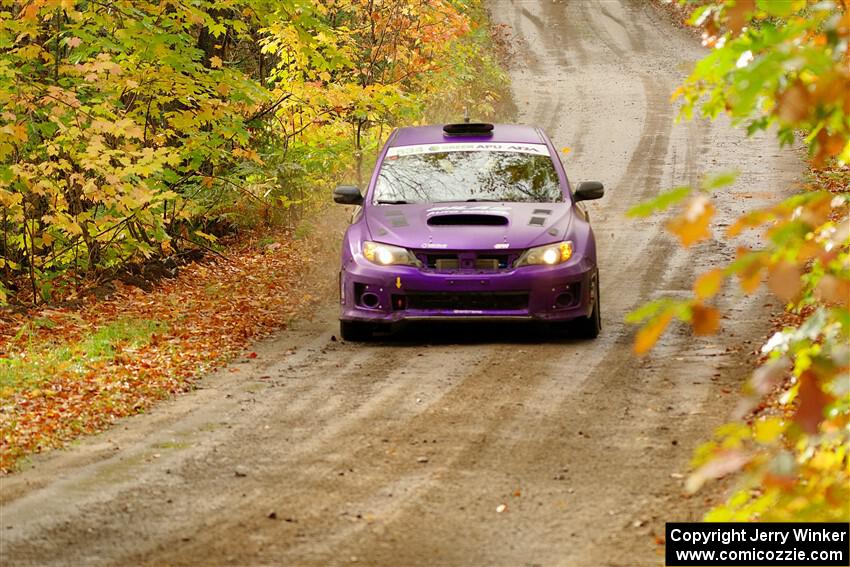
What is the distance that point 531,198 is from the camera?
1108 cm

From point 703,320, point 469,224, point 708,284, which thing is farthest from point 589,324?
point 708,284

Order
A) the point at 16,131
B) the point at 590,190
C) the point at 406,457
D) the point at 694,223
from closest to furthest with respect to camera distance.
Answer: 1. the point at 694,223
2. the point at 406,457
3. the point at 590,190
4. the point at 16,131

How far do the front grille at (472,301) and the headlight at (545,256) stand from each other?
292 mm

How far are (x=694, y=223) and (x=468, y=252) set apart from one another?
23.4 ft

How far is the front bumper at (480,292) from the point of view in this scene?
10.2m

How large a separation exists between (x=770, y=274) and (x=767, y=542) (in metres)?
2.14

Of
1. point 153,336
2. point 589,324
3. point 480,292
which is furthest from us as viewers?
point 153,336

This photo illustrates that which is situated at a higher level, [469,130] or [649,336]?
[649,336]

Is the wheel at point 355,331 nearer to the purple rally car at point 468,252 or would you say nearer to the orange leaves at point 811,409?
the purple rally car at point 468,252

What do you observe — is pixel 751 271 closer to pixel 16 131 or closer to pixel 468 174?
pixel 468 174

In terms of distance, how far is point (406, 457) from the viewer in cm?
709

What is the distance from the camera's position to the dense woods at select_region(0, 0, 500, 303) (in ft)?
40.5

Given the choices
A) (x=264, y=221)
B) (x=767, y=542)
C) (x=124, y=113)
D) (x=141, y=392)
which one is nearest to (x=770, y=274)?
(x=767, y=542)

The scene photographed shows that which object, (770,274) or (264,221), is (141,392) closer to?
(770,274)
